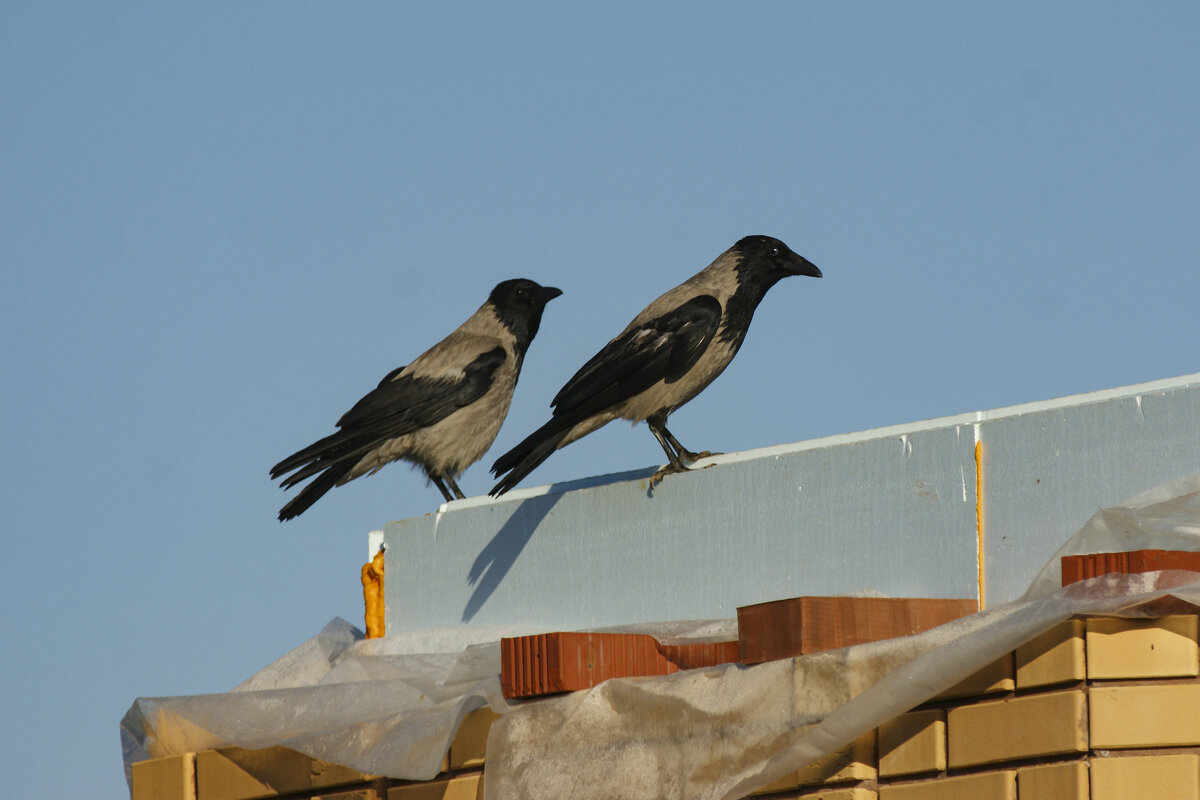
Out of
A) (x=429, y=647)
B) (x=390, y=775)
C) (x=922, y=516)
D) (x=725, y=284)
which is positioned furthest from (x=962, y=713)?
(x=725, y=284)

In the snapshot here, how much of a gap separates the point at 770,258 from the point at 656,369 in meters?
1.13

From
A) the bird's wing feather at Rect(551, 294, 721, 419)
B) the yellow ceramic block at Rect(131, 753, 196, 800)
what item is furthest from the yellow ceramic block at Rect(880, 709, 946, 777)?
the bird's wing feather at Rect(551, 294, 721, 419)

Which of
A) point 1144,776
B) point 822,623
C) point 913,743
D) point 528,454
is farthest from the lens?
point 528,454

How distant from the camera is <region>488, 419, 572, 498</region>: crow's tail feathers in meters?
6.57

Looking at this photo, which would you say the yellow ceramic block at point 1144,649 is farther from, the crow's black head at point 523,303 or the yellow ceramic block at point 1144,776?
the crow's black head at point 523,303

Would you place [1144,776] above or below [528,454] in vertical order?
below

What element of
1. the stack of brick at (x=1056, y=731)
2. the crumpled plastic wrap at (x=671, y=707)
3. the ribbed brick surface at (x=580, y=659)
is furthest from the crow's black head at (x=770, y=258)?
the stack of brick at (x=1056, y=731)

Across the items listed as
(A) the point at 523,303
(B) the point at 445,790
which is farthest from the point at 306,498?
(B) the point at 445,790

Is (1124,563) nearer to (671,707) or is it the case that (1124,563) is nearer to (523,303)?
(671,707)

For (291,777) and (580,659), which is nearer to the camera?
(580,659)

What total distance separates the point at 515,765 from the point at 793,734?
32.7 inches

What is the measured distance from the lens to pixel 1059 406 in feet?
13.8

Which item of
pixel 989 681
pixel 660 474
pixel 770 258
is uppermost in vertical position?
pixel 770 258

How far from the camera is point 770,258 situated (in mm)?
8109
